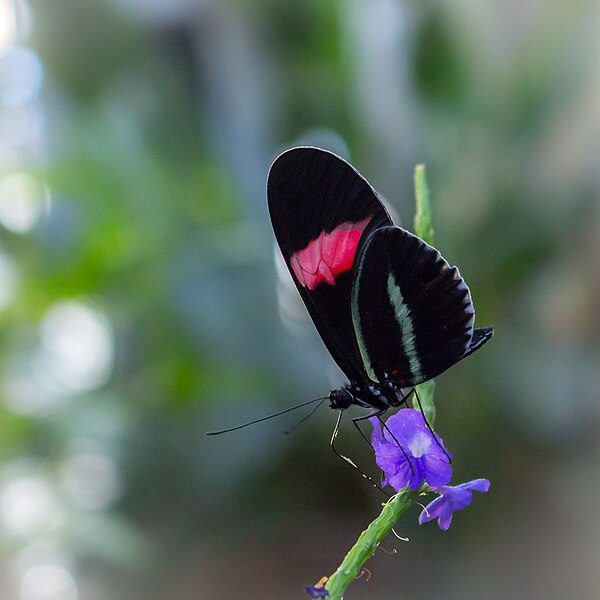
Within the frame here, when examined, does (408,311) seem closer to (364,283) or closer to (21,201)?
(364,283)

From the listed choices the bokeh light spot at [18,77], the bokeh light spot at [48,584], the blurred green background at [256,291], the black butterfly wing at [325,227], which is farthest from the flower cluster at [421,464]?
the bokeh light spot at [18,77]

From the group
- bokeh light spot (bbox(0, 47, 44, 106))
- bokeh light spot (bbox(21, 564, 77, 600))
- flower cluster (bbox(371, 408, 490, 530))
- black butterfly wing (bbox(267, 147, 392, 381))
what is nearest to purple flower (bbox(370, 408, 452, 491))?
flower cluster (bbox(371, 408, 490, 530))

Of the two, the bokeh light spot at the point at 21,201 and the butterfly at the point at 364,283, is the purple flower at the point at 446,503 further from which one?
the bokeh light spot at the point at 21,201

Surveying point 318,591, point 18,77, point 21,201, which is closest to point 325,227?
point 318,591

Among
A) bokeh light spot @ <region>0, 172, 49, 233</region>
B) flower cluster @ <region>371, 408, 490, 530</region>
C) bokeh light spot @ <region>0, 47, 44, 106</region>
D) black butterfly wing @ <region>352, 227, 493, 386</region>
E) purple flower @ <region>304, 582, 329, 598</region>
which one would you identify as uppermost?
bokeh light spot @ <region>0, 47, 44, 106</region>

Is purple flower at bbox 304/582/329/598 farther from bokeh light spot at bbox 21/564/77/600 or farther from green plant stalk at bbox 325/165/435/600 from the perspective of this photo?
bokeh light spot at bbox 21/564/77/600

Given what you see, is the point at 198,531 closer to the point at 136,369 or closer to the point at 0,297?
the point at 136,369

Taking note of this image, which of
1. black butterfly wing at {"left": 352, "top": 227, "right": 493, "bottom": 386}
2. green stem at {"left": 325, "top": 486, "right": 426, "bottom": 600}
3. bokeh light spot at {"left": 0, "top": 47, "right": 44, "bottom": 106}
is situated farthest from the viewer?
bokeh light spot at {"left": 0, "top": 47, "right": 44, "bottom": 106}
